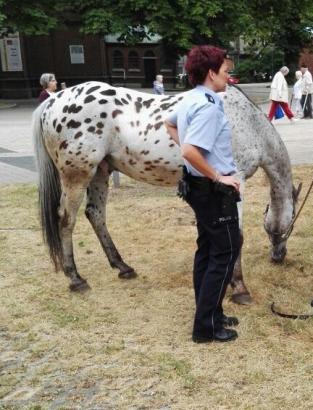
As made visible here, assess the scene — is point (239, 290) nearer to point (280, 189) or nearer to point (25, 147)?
point (280, 189)

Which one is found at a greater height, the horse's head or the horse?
the horse

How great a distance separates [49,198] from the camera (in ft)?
15.1

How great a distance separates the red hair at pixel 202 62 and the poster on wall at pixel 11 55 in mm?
32406

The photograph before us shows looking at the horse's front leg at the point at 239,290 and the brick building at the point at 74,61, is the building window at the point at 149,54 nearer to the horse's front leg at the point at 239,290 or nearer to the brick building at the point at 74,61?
the brick building at the point at 74,61

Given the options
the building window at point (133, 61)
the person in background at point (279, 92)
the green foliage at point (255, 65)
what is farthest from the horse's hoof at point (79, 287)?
the green foliage at point (255, 65)

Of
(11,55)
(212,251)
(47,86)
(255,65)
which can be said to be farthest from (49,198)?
(255,65)

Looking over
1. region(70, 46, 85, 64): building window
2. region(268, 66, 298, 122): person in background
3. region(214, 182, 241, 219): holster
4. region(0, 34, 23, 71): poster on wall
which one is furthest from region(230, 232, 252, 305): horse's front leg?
region(70, 46, 85, 64): building window

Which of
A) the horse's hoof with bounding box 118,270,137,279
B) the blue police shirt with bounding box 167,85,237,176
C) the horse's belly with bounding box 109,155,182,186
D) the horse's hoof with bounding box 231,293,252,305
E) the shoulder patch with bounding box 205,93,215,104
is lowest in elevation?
the horse's hoof with bounding box 118,270,137,279

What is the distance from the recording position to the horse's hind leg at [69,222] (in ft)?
14.6

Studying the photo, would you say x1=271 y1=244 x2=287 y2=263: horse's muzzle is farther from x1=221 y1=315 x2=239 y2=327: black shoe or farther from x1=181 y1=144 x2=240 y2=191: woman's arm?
x1=181 y1=144 x2=240 y2=191: woman's arm

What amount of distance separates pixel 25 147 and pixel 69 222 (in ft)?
28.1

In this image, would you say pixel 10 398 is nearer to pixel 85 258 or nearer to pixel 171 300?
pixel 171 300

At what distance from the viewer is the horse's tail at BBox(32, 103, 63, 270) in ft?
15.0

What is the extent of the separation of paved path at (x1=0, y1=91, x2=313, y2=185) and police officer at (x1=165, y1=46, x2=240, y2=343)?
6.16 metres
